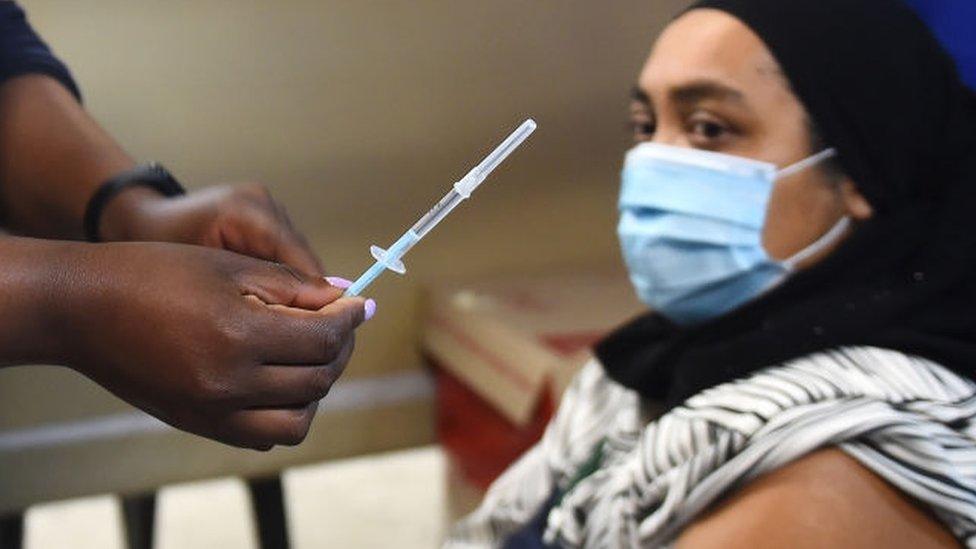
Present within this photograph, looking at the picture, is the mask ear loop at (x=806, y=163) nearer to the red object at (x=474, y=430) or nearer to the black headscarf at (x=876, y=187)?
the black headscarf at (x=876, y=187)

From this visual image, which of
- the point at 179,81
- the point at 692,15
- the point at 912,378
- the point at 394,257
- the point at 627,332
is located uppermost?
the point at 179,81

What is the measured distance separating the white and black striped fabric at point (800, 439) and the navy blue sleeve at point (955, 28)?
33 centimetres

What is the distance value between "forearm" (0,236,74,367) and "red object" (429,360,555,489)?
998 millimetres

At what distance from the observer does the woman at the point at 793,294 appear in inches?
37.6

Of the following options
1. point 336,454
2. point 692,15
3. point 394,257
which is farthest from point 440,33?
point 394,257

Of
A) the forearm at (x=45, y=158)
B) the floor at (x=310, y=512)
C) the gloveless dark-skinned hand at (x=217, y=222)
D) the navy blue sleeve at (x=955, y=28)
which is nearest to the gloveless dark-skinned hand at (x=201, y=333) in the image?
the gloveless dark-skinned hand at (x=217, y=222)

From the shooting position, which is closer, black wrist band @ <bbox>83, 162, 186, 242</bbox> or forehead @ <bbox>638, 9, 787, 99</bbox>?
black wrist band @ <bbox>83, 162, 186, 242</bbox>

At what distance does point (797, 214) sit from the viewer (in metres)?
1.13

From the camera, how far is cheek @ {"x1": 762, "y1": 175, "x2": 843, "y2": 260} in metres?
1.12

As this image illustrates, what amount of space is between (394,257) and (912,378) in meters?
0.53

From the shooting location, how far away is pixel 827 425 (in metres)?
0.96

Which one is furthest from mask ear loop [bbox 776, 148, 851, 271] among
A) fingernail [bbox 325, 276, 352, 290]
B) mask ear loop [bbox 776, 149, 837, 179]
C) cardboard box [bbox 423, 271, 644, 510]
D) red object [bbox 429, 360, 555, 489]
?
fingernail [bbox 325, 276, 352, 290]

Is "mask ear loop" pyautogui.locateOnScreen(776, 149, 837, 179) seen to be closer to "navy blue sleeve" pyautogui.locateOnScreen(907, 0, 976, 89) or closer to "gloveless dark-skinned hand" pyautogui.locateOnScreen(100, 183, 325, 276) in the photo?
"navy blue sleeve" pyautogui.locateOnScreen(907, 0, 976, 89)

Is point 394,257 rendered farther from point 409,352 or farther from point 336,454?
point 409,352
